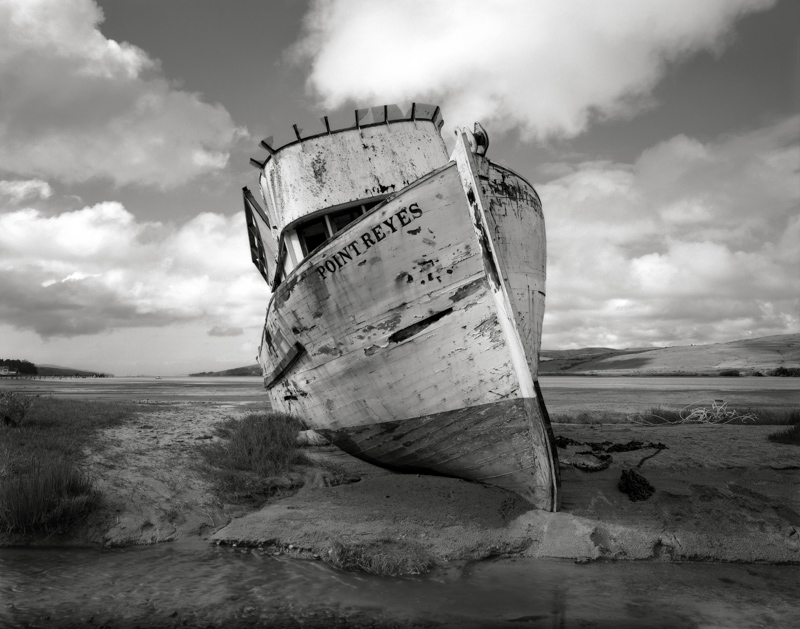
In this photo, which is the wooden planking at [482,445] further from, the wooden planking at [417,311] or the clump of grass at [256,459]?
the clump of grass at [256,459]

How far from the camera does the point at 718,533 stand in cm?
458

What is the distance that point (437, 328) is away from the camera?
18.2 ft

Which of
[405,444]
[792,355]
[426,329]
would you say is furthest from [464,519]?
[792,355]

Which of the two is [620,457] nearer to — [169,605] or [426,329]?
[426,329]

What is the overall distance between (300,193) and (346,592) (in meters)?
5.64

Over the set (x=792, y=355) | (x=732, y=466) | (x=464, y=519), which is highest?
(x=464, y=519)

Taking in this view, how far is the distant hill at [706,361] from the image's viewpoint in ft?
159

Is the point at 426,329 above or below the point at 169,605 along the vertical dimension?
above

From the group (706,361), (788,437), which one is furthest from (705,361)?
(788,437)

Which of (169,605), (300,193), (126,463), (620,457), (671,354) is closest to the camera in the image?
(169,605)

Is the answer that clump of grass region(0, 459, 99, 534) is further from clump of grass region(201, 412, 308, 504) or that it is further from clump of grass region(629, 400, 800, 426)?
clump of grass region(629, 400, 800, 426)

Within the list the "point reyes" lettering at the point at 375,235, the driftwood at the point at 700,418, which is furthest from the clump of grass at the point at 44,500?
the driftwood at the point at 700,418

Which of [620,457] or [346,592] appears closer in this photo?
[346,592]

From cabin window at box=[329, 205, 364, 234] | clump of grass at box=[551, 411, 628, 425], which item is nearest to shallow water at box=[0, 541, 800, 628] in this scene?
cabin window at box=[329, 205, 364, 234]
